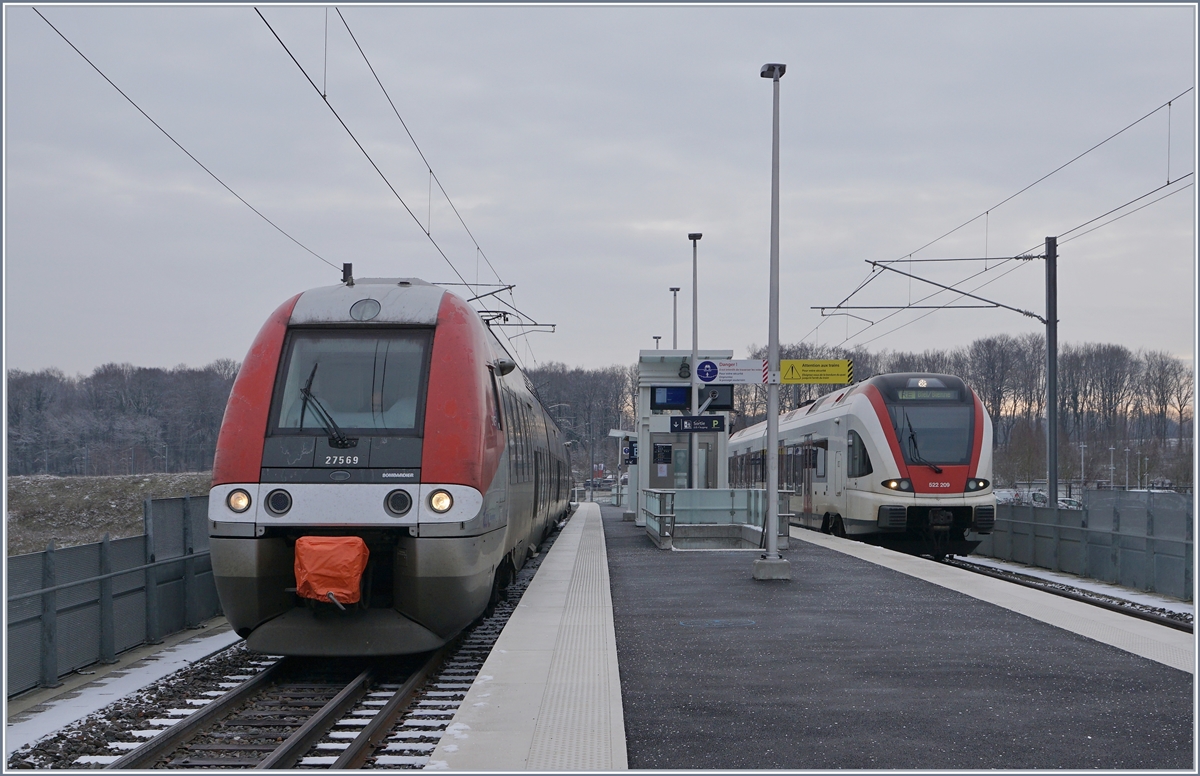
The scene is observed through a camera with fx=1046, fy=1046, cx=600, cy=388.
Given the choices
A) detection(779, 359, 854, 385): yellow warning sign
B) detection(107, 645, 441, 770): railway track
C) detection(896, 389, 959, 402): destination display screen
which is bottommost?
detection(107, 645, 441, 770): railway track

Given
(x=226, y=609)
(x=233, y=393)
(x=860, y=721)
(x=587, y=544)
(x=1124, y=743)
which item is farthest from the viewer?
(x=587, y=544)

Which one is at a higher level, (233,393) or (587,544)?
(233,393)

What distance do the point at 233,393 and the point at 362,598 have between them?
2173 mm

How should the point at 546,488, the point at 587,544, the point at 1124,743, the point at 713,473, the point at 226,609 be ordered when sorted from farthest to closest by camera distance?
the point at 713,473, the point at 587,544, the point at 546,488, the point at 226,609, the point at 1124,743

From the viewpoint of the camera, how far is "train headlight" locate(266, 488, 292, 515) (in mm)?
8594

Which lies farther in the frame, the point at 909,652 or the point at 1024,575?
the point at 1024,575

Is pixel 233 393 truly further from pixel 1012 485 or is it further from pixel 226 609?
pixel 1012 485

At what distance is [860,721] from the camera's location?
6.41m

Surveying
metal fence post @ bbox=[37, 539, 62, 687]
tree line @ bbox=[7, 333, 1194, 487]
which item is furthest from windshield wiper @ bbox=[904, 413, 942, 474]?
tree line @ bbox=[7, 333, 1194, 487]

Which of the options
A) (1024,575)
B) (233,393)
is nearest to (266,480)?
(233,393)

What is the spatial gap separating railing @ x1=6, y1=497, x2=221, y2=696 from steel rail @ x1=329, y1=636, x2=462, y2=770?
2984 millimetres

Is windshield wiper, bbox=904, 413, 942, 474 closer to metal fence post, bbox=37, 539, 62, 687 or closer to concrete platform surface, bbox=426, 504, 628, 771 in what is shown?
concrete platform surface, bbox=426, 504, 628, 771

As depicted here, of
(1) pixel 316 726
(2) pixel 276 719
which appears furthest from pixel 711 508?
(1) pixel 316 726

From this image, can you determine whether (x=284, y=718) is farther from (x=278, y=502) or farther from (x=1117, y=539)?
(x=1117, y=539)
